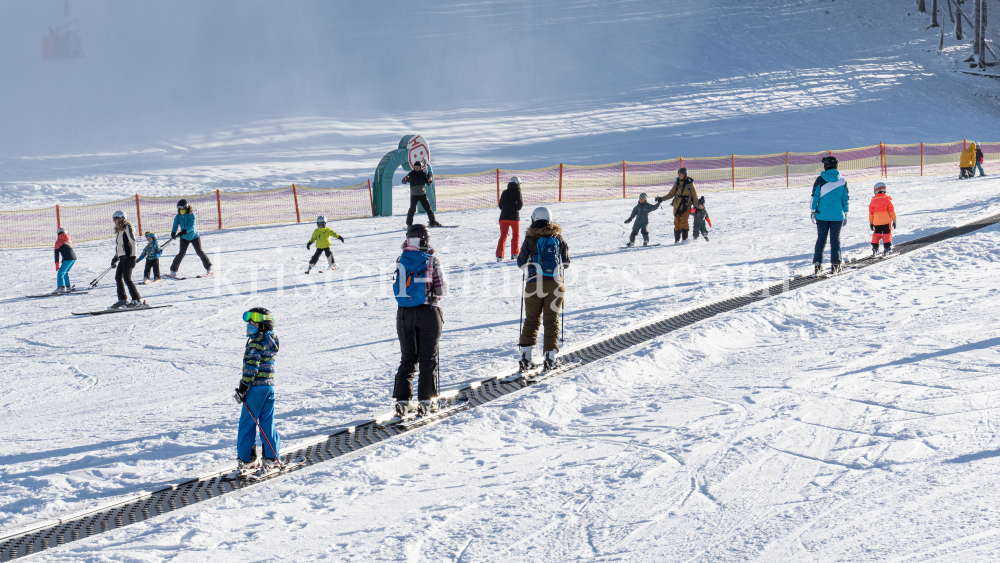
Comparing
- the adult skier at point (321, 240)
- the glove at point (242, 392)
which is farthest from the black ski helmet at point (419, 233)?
the adult skier at point (321, 240)

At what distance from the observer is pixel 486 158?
35000mm

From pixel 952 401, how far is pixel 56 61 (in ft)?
218

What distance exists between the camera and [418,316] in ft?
20.5

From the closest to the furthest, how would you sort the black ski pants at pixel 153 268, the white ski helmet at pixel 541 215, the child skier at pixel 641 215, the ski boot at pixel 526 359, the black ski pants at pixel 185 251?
the white ski helmet at pixel 541 215 → the ski boot at pixel 526 359 → the black ski pants at pixel 153 268 → the black ski pants at pixel 185 251 → the child skier at pixel 641 215

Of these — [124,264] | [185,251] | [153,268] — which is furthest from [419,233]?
[153,268]

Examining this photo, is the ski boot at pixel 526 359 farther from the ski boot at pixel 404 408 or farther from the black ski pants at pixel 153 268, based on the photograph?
the black ski pants at pixel 153 268

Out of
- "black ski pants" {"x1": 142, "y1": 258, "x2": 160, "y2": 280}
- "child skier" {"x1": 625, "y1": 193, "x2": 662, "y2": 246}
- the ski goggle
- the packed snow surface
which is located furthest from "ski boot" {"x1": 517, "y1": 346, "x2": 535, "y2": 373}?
"black ski pants" {"x1": 142, "y1": 258, "x2": 160, "y2": 280}

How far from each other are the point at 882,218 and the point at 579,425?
814cm

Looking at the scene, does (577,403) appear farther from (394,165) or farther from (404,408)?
(394,165)

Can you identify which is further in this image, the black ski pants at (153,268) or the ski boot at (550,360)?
the black ski pants at (153,268)

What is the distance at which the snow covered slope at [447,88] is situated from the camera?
36250 millimetres

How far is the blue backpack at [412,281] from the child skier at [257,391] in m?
1.10

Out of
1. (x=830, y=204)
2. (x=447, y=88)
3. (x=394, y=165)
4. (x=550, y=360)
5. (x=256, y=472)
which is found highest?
(x=447, y=88)

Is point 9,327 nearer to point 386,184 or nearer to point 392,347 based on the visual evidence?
point 392,347
